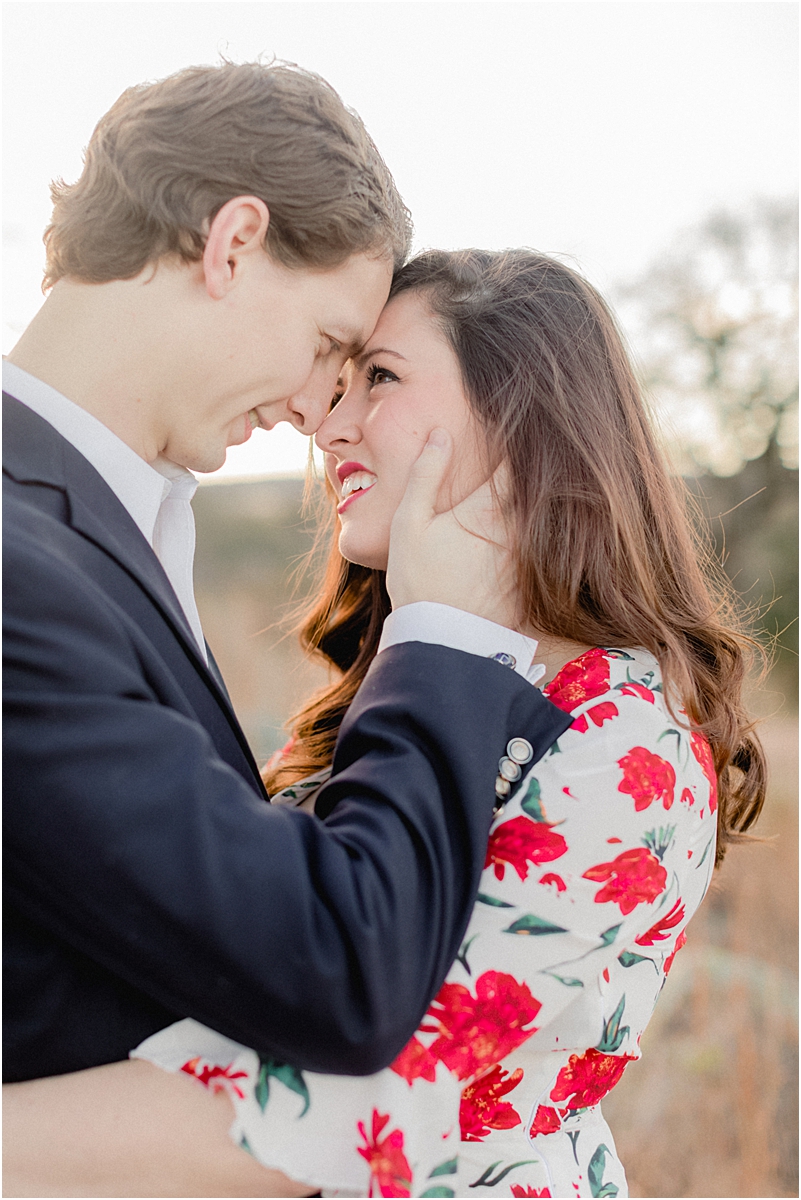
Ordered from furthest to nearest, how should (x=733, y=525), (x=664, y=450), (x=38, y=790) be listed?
(x=733, y=525), (x=664, y=450), (x=38, y=790)

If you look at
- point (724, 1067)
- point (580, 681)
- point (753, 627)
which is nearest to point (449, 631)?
point (580, 681)

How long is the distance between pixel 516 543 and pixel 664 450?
56cm

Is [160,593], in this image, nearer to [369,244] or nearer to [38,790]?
[38,790]

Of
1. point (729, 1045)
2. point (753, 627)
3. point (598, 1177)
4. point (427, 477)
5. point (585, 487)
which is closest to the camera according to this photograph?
point (598, 1177)

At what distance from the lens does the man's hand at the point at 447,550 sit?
157 centimetres

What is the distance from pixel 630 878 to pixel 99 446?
1.04 meters

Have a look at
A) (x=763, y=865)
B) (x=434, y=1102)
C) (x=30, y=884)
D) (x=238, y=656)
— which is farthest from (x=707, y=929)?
(x=30, y=884)

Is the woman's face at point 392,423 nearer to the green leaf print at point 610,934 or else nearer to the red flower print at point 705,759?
the red flower print at point 705,759

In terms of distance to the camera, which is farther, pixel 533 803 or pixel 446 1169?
pixel 533 803

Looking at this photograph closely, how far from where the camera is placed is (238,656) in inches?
344

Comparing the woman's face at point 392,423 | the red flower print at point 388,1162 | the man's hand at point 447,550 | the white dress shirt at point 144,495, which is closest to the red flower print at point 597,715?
the white dress shirt at point 144,495

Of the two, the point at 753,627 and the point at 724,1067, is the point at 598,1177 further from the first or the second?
the point at 753,627

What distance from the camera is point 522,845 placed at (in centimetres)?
141

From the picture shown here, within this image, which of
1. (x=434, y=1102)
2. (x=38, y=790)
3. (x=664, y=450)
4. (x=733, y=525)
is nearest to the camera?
(x=38, y=790)
